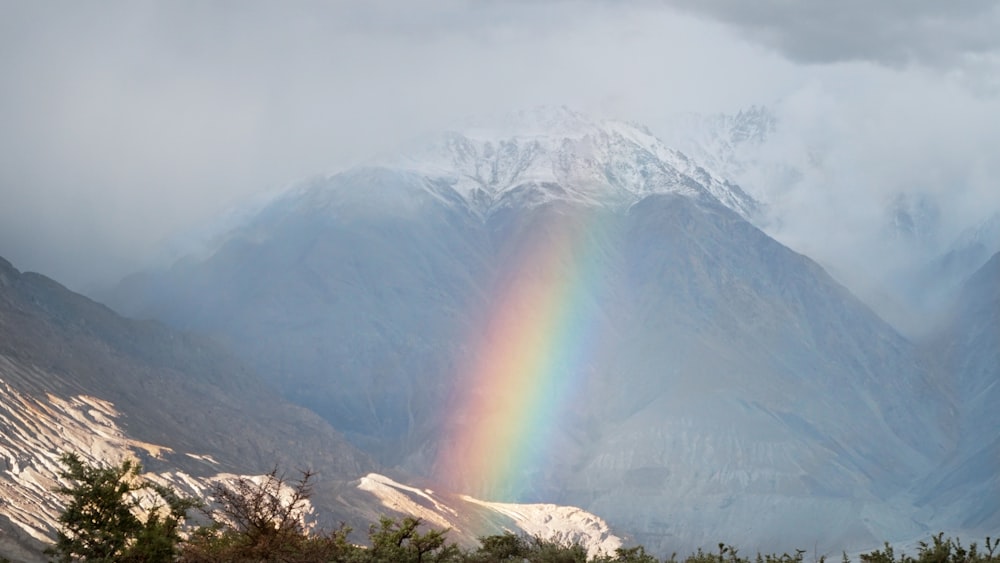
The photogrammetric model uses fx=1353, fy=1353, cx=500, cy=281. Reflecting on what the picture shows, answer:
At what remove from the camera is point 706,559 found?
242ft

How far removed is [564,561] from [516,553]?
361 centimetres

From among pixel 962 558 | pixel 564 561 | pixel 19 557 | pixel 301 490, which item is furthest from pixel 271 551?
pixel 19 557

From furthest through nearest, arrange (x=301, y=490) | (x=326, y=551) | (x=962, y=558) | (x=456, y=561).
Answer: (x=962, y=558) < (x=456, y=561) < (x=326, y=551) < (x=301, y=490)

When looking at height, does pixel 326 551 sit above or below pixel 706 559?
below

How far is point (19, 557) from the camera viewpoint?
174625 millimetres

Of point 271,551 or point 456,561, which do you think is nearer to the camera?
point 271,551

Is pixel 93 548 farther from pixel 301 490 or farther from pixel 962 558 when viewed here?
pixel 962 558

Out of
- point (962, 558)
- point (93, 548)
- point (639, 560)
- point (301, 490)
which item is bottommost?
point (93, 548)

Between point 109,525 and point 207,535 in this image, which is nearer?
point 109,525

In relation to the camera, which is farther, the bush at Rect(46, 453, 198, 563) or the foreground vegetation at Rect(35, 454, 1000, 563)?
the bush at Rect(46, 453, 198, 563)

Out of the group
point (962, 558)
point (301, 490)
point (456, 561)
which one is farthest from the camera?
→ point (962, 558)

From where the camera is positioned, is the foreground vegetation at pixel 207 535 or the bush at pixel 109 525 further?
the bush at pixel 109 525

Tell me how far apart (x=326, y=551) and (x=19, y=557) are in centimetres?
12707

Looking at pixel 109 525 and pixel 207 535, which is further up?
pixel 207 535
